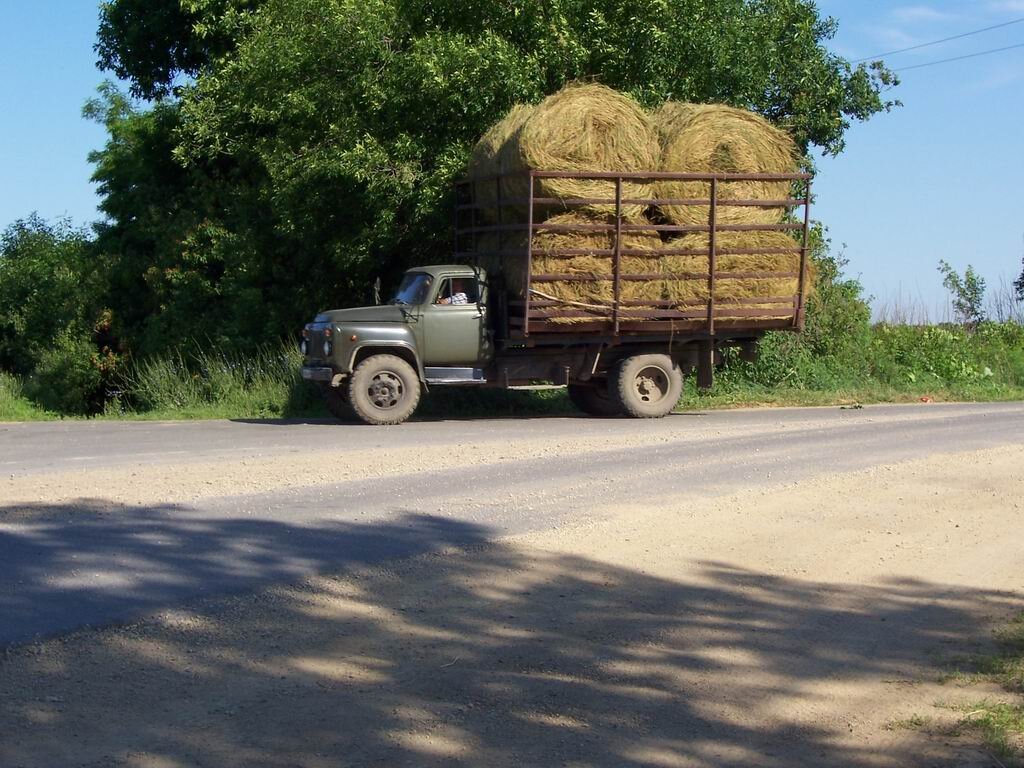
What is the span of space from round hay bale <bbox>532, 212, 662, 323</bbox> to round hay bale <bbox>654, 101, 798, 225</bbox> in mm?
679

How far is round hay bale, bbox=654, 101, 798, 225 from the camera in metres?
16.2

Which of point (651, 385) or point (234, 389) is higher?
point (651, 385)

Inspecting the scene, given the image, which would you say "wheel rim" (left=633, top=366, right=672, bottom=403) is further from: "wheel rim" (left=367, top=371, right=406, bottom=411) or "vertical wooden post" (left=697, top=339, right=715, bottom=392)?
"wheel rim" (left=367, top=371, right=406, bottom=411)

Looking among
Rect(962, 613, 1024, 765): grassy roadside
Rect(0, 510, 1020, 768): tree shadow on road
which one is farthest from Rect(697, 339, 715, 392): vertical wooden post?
Rect(962, 613, 1024, 765): grassy roadside

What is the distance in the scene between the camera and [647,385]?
16.8m


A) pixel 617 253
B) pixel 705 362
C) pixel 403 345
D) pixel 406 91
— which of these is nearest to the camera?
pixel 403 345

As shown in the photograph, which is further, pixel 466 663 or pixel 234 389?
pixel 234 389

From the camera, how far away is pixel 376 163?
17.7m

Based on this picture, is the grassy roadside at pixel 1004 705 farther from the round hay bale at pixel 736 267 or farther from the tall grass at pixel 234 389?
the tall grass at pixel 234 389

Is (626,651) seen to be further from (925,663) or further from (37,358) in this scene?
(37,358)

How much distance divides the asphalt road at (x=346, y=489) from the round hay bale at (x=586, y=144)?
2965 millimetres

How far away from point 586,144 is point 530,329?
2421 millimetres

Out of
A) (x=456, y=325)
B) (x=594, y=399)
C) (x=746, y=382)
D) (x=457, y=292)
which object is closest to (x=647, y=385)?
(x=594, y=399)

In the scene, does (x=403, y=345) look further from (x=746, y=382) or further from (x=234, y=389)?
(x=746, y=382)
